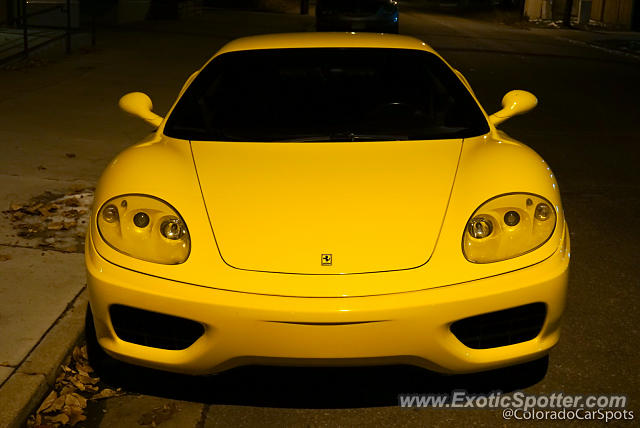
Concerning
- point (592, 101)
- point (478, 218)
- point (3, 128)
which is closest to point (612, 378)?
point (478, 218)

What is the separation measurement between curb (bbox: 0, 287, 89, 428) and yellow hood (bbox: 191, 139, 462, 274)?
3.24 ft

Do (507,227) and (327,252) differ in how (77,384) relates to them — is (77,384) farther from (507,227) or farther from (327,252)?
(507,227)

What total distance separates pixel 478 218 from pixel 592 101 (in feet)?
33.5

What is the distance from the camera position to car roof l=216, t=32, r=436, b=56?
4924 millimetres

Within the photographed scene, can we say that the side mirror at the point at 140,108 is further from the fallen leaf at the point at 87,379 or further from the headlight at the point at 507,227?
the headlight at the point at 507,227

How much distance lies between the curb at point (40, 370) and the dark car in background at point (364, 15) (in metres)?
18.3

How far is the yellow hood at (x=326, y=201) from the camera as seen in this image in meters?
3.30

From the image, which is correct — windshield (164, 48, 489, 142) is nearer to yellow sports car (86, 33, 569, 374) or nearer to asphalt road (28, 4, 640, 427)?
yellow sports car (86, 33, 569, 374)

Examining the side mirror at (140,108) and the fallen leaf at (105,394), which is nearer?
the fallen leaf at (105,394)

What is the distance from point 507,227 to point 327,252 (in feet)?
2.39

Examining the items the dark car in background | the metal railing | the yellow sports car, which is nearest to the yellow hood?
the yellow sports car

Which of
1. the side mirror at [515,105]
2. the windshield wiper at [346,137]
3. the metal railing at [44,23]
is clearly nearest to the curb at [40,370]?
the windshield wiper at [346,137]

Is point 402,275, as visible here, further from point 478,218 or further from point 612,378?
point 612,378

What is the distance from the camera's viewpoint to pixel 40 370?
372 cm
